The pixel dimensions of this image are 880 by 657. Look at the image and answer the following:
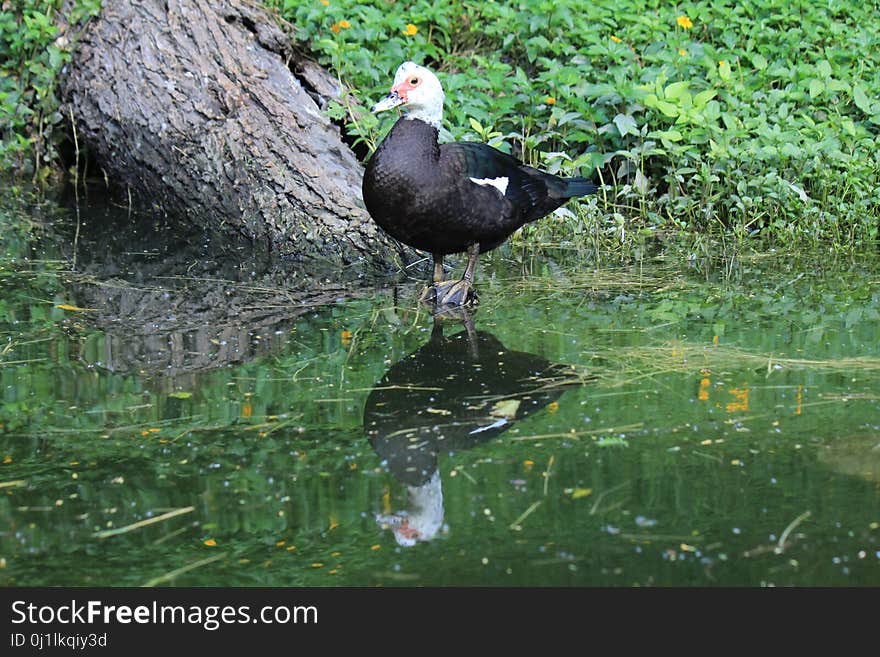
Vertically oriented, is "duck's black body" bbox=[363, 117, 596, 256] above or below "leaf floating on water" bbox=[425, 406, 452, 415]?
above

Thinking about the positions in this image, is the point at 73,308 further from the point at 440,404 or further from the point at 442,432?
the point at 442,432

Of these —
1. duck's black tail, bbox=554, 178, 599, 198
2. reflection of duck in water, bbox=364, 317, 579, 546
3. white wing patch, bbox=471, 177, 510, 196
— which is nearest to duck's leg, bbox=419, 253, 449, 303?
white wing patch, bbox=471, 177, 510, 196

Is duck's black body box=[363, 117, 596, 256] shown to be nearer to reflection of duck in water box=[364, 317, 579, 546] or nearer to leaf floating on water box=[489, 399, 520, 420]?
reflection of duck in water box=[364, 317, 579, 546]

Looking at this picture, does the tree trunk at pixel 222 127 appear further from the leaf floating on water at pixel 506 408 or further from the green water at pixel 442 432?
the leaf floating on water at pixel 506 408

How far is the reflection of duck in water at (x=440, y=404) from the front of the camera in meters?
3.82

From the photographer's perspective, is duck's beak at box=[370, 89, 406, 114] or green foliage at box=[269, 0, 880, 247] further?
green foliage at box=[269, 0, 880, 247]

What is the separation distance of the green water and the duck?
310mm

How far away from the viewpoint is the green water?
342cm

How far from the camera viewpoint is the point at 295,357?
5141mm

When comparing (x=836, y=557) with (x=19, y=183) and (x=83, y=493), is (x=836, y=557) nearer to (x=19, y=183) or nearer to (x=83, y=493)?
(x=83, y=493)

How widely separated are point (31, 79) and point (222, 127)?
203 cm

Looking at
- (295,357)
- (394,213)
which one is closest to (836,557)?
(295,357)

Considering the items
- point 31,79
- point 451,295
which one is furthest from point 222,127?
point 451,295

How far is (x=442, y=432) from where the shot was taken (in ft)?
14.0
